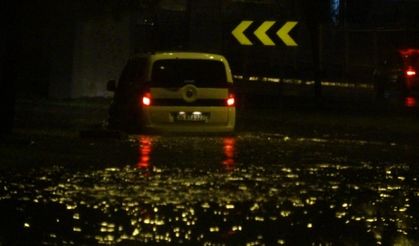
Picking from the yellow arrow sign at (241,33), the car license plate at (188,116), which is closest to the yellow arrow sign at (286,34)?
the yellow arrow sign at (241,33)

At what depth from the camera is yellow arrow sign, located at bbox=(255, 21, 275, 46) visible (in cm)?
2961

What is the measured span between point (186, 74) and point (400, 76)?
19.1 m

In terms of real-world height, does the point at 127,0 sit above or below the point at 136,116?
above

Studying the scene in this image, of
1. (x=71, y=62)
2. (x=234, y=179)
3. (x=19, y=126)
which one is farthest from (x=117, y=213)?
(x=71, y=62)

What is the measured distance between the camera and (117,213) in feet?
42.2

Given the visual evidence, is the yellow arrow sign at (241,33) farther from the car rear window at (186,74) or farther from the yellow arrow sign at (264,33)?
the car rear window at (186,74)

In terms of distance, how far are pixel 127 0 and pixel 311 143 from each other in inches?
177

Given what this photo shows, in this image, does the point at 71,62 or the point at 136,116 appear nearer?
the point at 136,116

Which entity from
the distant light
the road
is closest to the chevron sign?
the road

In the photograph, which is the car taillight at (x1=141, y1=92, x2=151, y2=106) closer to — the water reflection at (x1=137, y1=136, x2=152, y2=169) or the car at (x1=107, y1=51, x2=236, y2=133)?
the car at (x1=107, y1=51, x2=236, y2=133)

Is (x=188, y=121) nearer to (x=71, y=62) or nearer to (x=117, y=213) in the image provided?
(x=117, y=213)

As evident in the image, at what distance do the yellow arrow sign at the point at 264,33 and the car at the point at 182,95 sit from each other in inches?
312

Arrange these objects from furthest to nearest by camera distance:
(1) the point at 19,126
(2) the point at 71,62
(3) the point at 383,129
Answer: (2) the point at 71,62 < (3) the point at 383,129 < (1) the point at 19,126

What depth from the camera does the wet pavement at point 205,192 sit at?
1177cm
